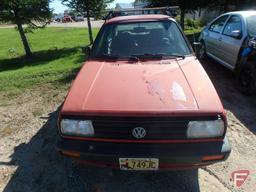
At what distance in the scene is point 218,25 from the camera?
7.86 meters

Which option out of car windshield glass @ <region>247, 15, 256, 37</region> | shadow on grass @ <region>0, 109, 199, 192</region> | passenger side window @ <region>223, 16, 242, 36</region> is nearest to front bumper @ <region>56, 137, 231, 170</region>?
shadow on grass @ <region>0, 109, 199, 192</region>

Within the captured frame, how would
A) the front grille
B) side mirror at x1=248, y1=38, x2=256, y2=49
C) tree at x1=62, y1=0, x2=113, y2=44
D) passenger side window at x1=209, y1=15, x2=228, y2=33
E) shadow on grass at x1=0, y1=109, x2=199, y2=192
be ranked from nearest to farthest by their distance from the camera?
1. the front grille
2. shadow on grass at x1=0, y1=109, x2=199, y2=192
3. side mirror at x1=248, y1=38, x2=256, y2=49
4. passenger side window at x1=209, y1=15, x2=228, y2=33
5. tree at x1=62, y1=0, x2=113, y2=44

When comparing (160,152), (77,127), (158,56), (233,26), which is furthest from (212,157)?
(233,26)

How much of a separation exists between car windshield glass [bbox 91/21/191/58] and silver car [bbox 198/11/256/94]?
1614 mm

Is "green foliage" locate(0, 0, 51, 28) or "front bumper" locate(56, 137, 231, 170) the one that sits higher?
"front bumper" locate(56, 137, 231, 170)

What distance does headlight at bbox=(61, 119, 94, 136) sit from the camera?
2.97m

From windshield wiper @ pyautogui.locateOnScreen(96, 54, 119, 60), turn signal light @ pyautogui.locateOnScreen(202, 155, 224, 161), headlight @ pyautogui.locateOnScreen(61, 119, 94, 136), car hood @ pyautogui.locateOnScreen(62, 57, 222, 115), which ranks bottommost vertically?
turn signal light @ pyautogui.locateOnScreen(202, 155, 224, 161)

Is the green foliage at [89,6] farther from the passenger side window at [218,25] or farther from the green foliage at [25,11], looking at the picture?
the passenger side window at [218,25]

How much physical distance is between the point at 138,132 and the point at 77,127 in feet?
2.03

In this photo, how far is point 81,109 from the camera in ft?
9.78

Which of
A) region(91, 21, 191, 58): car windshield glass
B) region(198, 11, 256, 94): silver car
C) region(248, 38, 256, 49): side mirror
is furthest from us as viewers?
region(198, 11, 256, 94): silver car

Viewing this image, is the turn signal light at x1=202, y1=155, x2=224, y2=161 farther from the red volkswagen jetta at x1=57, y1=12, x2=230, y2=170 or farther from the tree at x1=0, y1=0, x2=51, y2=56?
the tree at x1=0, y1=0, x2=51, y2=56

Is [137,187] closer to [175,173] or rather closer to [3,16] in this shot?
[175,173]

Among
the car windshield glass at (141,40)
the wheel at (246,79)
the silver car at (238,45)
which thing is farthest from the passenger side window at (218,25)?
the car windshield glass at (141,40)
